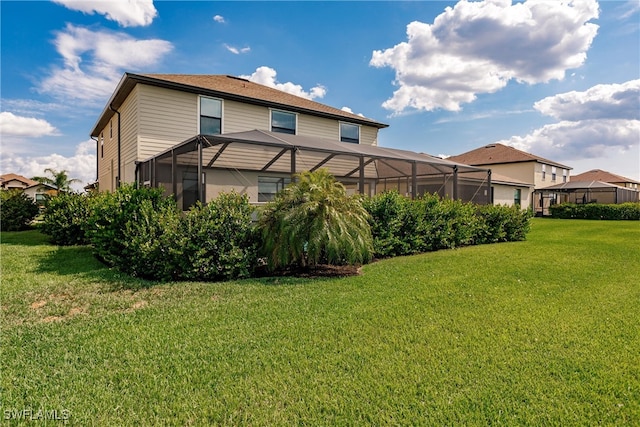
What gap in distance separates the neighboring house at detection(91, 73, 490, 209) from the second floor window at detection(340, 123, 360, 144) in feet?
3.05

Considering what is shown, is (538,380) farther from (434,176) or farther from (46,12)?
(46,12)

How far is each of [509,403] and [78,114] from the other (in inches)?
693

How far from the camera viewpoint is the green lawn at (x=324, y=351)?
6.95 ft

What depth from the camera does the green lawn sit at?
83.4 inches

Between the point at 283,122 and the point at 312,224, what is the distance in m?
8.07

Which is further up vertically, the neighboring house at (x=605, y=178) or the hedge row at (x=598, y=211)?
the neighboring house at (x=605, y=178)

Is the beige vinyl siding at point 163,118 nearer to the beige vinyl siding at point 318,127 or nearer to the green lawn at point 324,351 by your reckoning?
the beige vinyl siding at point 318,127

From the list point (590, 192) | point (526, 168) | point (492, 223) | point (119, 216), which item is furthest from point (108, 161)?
point (590, 192)

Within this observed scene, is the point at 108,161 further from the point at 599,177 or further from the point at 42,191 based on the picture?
the point at 599,177

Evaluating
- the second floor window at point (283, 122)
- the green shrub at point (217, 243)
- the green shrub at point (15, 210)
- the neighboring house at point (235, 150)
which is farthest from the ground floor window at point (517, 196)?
the green shrub at point (15, 210)

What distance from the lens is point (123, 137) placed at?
11500 millimetres

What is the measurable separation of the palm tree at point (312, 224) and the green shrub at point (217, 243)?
0.33 meters

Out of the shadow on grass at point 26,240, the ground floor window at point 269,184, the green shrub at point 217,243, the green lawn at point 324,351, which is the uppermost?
the ground floor window at point 269,184

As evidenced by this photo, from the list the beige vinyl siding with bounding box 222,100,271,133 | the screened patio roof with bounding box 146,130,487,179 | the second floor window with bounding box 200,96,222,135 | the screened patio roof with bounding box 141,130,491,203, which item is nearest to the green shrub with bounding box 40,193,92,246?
the screened patio roof with bounding box 141,130,491,203
